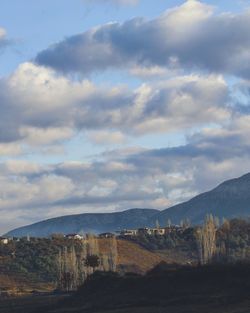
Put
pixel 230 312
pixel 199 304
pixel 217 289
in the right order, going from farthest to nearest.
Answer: pixel 217 289
pixel 199 304
pixel 230 312

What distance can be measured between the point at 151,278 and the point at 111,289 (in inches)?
309

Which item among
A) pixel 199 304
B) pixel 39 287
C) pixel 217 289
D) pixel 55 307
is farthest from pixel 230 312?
pixel 39 287

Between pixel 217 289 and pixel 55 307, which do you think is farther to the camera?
pixel 55 307

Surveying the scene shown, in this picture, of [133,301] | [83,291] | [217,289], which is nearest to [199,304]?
[217,289]

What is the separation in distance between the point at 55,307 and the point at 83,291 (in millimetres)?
11271

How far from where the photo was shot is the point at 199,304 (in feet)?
274

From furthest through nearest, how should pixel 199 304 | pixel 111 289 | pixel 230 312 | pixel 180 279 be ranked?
pixel 111 289
pixel 180 279
pixel 199 304
pixel 230 312

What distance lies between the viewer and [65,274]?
171875mm

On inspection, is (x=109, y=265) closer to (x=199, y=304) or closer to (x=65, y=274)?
(x=65, y=274)

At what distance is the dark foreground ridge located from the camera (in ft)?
271

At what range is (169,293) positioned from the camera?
316ft

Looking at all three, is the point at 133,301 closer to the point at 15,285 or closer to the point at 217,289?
the point at 217,289

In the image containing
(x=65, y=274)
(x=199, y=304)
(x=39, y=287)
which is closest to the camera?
(x=199, y=304)

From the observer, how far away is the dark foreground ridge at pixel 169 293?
82.5 metres
